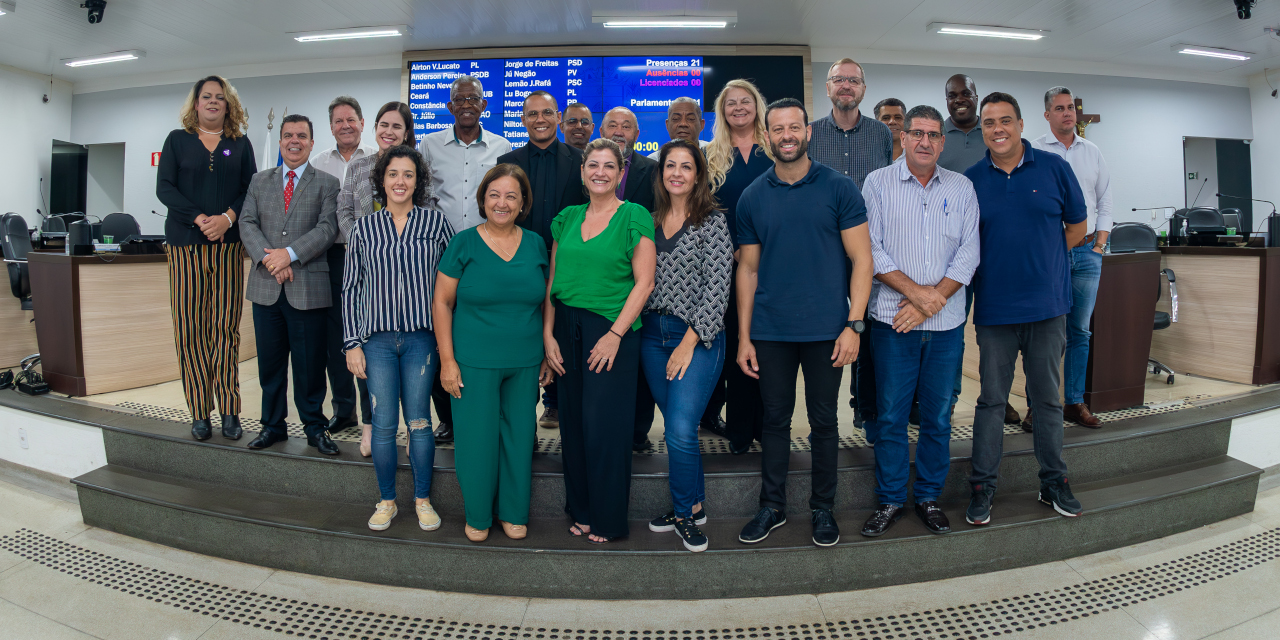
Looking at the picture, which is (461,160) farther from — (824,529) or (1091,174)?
(1091,174)

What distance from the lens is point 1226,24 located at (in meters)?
6.62

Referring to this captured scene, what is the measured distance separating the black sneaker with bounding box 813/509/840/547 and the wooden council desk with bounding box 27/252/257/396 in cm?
416

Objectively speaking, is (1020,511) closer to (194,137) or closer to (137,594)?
(137,594)

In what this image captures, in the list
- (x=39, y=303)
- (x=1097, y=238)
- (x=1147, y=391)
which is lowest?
(x=1147, y=391)

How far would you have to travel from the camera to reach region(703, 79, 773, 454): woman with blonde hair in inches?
99.3

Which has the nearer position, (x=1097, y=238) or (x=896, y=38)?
(x=1097, y=238)

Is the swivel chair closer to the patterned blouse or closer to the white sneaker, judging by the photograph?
the patterned blouse

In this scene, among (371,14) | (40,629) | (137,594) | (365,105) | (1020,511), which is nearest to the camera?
(40,629)

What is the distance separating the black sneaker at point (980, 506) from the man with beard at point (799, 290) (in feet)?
1.78

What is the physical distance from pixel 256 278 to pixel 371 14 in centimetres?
462

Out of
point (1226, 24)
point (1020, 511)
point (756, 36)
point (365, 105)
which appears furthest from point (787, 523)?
point (1226, 24)

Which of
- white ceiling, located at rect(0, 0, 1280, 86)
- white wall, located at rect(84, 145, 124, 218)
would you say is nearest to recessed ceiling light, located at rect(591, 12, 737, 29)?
white ceiling, located at rect(0, 0, 1280, 86)

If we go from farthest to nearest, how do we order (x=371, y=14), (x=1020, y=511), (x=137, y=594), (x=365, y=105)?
(x=365, y=105) → (x=371, y=14) → (x=1020, y=511) → (x=137, y=594)

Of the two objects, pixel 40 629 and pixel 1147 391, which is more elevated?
pixel 1147 391
